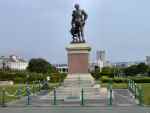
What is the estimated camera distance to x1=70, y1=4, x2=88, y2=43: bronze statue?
3584cm

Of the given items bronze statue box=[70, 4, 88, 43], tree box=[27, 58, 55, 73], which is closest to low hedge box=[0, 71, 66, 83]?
bronze statue box=[70, 4, 88, 43]

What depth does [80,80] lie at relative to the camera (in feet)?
111

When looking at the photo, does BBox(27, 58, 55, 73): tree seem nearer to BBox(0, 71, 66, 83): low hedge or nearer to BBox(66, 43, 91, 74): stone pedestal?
BBox(0, 71, 66, 83): low hedge

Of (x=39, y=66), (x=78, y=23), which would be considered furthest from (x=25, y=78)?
(x=39, y=66)

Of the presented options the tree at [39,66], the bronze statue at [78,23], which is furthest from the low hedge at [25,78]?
the tree at [39,66]

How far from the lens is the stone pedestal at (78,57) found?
3431cm

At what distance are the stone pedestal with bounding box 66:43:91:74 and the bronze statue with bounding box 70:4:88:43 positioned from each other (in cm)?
145

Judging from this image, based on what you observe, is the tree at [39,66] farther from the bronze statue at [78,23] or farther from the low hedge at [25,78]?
the bronze statue at [78,23]

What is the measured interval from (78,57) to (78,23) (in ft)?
9.68

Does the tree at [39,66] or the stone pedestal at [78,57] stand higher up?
the tree at [39,66]

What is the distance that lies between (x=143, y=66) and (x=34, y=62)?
40355mm

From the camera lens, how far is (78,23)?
35938mm

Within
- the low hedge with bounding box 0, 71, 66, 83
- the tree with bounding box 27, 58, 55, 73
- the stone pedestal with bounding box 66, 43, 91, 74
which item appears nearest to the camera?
the stone pedestal with bounding box 66, 43, 91, 74

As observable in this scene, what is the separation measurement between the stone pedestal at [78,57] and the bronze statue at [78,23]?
1.45m
